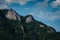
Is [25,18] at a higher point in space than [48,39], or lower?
higher

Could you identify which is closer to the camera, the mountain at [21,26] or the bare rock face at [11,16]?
the mountain at [21,26]

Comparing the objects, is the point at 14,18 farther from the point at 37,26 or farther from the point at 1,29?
the point at 1,29

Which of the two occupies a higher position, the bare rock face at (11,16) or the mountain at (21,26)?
the bare rock face at (11,16)

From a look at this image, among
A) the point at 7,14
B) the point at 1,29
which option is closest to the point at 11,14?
the point at 7,14

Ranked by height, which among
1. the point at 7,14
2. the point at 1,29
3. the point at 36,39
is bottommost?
the point at 36,39

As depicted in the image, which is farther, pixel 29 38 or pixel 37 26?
pixel 37 26

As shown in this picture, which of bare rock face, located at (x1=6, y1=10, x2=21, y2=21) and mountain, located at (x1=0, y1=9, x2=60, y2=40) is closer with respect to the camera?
mountain, located at (x1=0, y1=9, x2=60, y2=40)

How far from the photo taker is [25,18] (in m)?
125

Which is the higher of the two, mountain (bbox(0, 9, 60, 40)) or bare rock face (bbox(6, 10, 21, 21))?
bare rock face (bbox(6, 10, 21, 21))

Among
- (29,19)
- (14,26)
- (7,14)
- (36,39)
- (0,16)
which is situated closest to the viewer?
(36,39)

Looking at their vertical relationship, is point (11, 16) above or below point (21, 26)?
above

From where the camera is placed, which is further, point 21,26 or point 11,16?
point 11,16

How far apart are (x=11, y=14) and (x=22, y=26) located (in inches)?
593

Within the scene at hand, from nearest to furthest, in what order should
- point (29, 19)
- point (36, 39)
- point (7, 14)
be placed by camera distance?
1. point (36, 39)
2. point (7, 14)
3. point (29, 19)
